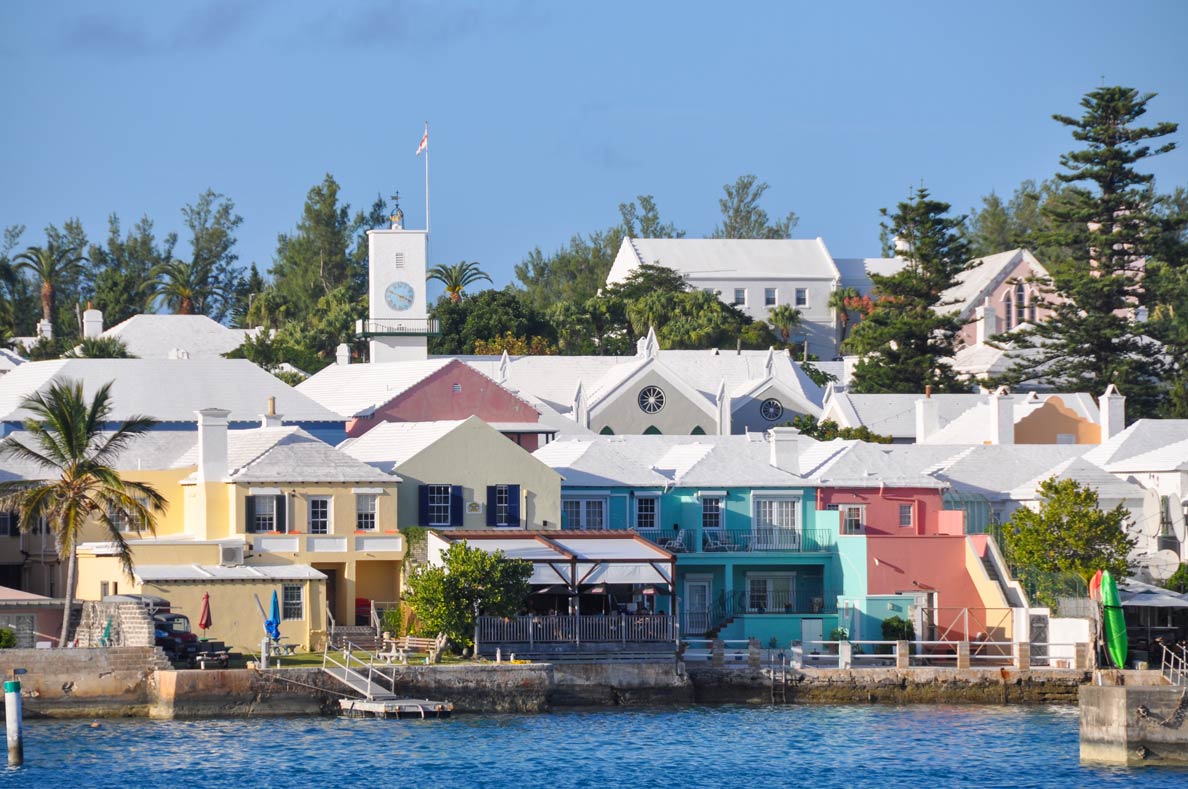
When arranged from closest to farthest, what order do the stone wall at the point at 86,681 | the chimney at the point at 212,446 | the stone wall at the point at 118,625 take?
the stone wall at the point at 86,681, the stone wall at the point at 118,625, the chimney at the point at 212,446

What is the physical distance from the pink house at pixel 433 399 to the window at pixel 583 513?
1211cm

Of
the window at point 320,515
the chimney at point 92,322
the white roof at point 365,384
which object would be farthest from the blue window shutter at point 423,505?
the chimney at point 92,322

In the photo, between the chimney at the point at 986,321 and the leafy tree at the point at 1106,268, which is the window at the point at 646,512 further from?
the chimney at the point at 986,321

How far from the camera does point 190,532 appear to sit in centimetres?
6406

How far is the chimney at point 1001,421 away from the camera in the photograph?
277 feet

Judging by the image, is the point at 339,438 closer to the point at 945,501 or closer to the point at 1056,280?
the point at 945,501

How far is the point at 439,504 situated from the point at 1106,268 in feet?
153

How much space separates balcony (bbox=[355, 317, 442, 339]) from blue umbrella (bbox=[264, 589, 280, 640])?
4079 centimetres

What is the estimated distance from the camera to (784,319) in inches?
5310

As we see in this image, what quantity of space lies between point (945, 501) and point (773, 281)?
2865 inches

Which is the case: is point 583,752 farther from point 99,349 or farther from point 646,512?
Result: point 99,349

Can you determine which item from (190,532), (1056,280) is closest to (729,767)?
(190,532)

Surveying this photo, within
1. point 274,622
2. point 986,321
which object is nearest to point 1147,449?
point 274,622

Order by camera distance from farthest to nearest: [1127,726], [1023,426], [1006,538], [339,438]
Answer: [1023,426] → [339,438] → [1006,538] → [1127,726]
